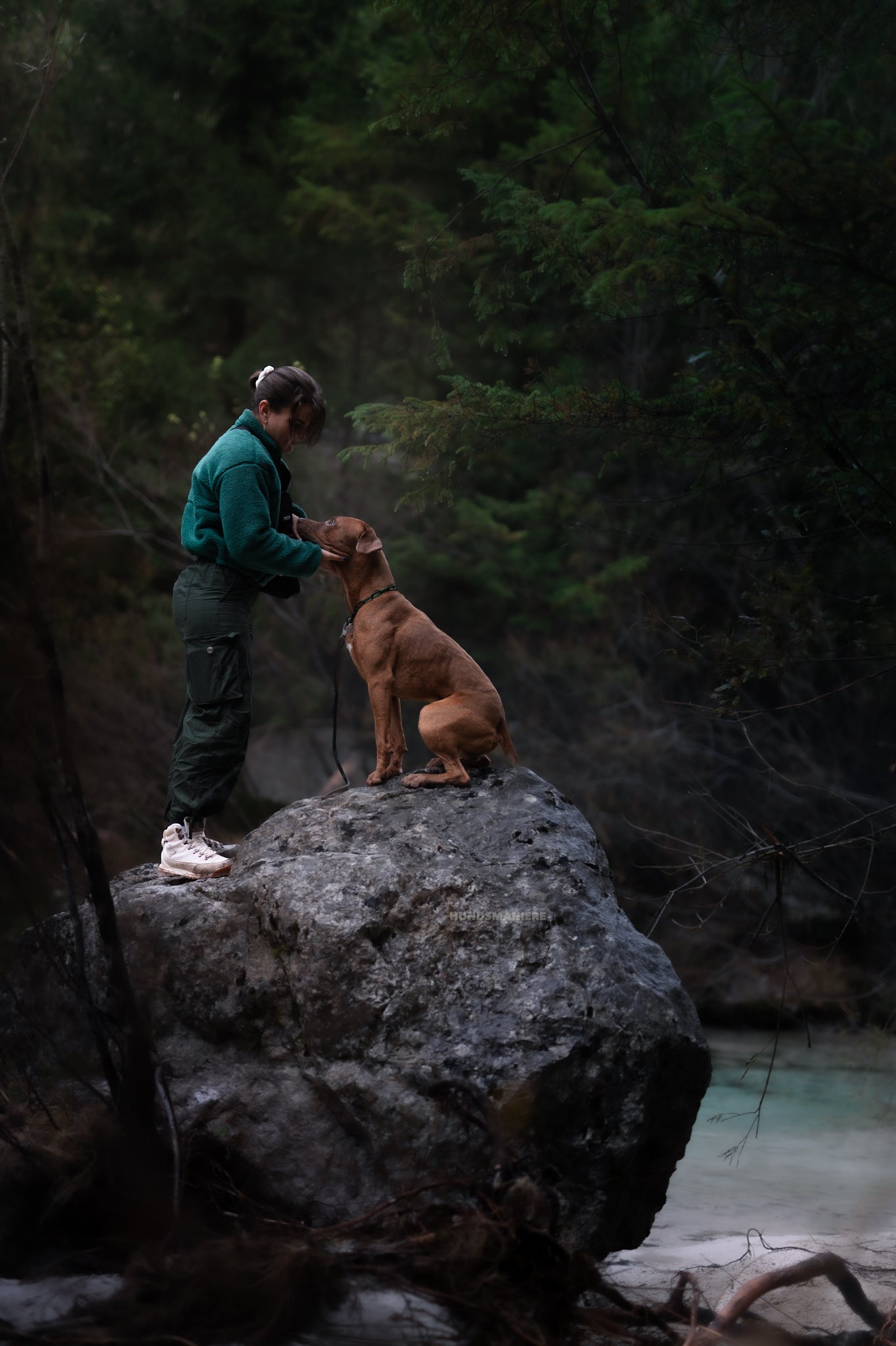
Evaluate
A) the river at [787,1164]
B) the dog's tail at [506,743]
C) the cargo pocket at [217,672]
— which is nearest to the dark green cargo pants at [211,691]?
the cargo pocket at [217,672]

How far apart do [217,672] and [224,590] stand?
0.34 m

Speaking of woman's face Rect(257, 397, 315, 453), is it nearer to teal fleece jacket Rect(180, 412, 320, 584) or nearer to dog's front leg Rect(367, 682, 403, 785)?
teal fleece jacket Rect(180, 412, 320, 584)

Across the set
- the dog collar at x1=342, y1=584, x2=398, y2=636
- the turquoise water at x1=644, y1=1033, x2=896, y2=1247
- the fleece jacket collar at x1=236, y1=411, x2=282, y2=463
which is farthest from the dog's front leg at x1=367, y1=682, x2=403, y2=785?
the turquoise water at x1=644, y1=1033, x2=896, y2=1247

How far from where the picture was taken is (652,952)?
4109 mm

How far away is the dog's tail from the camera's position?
475cm

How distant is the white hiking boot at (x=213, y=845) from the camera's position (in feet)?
15.1

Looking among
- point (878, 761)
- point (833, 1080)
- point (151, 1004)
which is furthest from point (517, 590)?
point (151, 1004)

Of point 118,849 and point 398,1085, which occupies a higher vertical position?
point 398,1085

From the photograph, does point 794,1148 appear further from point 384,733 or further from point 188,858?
point 188,858

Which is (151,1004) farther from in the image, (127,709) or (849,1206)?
(127,709)

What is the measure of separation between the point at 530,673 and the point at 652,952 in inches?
386

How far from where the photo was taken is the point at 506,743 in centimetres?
485

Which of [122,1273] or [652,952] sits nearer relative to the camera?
[122,1273]

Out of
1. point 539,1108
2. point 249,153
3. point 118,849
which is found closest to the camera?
point 539,1108
